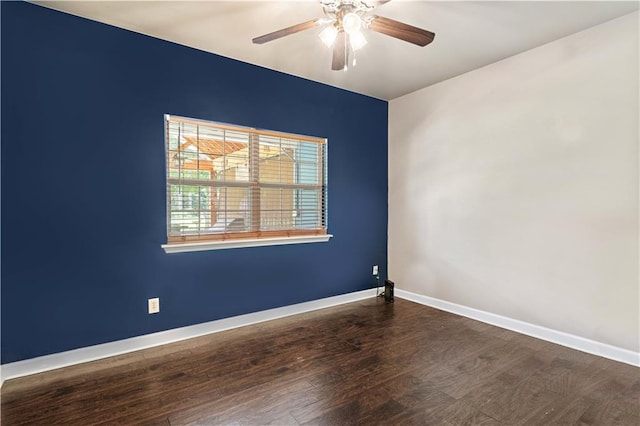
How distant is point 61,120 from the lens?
242 centimetres

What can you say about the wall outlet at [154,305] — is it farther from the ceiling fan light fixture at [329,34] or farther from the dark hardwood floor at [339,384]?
the ceiling fan light fixture at [329,34]

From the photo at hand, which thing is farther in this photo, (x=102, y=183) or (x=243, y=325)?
(x=243, y=325)

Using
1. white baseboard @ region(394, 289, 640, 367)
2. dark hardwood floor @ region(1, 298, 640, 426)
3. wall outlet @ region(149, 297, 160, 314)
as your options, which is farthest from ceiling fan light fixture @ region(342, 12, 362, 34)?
white baseboard @ region(394, 289, 640, 367)

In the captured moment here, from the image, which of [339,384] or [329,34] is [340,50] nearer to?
[329,34]

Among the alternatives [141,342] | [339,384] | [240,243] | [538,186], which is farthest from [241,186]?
[538,186]

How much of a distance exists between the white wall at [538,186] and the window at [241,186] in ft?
4.42

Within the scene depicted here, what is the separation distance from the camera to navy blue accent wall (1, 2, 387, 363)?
7.53 feet

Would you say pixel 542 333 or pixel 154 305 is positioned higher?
pixel 154 305

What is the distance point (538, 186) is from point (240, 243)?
283 centimetres

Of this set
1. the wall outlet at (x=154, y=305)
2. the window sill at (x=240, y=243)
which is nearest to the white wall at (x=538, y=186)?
the window sill at (x=240, y=243)

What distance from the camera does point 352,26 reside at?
1.95 meters

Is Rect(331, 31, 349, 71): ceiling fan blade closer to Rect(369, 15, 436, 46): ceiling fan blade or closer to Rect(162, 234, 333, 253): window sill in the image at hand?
Rect(369, 15, 436, 46): ceiling fan blade

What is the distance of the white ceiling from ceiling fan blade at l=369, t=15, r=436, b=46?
0.36m

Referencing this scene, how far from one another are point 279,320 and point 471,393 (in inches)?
75.5
